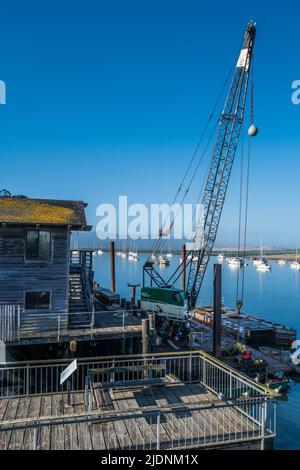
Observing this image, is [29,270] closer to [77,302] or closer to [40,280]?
[40,280]

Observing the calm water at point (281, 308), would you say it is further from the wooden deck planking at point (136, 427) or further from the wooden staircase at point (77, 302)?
the wooden staircase at point (77, 302)

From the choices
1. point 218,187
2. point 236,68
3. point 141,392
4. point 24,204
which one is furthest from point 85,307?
point 236,68

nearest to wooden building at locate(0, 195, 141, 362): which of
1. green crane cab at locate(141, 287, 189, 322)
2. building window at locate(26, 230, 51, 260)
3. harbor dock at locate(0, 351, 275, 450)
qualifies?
building window at locate(26, 230, 51, 260)

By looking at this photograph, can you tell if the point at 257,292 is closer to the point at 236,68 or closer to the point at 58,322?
the point at 236,68

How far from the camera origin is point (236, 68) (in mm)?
40656

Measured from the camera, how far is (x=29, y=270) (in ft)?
71.6

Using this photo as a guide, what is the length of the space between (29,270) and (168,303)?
16.0m

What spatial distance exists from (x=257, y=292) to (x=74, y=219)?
80.6 meters

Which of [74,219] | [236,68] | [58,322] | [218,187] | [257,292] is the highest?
[236,68]

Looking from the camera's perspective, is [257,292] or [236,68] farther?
[257,292]

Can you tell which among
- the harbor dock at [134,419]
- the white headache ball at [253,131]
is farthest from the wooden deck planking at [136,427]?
the white headache ball at [253,131]

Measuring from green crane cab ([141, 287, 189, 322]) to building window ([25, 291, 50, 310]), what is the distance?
14.3 meters
